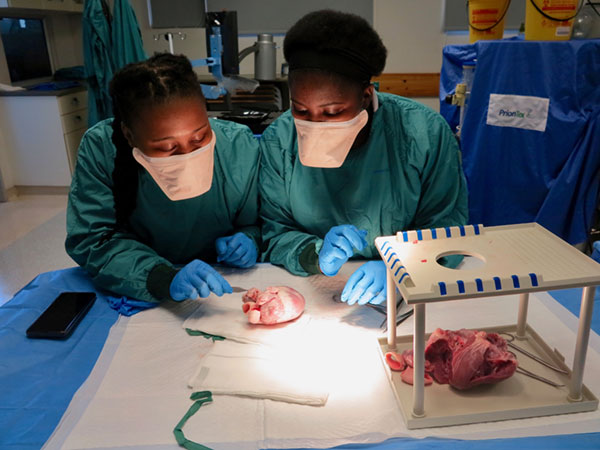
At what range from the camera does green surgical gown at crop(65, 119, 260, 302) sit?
1623 millimetres

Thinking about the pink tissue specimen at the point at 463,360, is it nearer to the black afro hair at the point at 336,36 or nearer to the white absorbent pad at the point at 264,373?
the white absorbent pad at the point at 264,373

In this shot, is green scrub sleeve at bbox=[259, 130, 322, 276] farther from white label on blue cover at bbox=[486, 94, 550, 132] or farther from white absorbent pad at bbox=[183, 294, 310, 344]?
white label on blue cover at bbox=[486, 94, 550, 132]

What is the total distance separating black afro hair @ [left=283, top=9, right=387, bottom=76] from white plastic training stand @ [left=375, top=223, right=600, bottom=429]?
0.52 metres

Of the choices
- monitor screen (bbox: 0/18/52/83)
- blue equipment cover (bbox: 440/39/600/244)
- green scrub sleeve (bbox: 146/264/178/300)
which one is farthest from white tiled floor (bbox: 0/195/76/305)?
blue equipment cover (bbox: 440/39/600/244)

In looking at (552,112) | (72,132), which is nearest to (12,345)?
(552,112)

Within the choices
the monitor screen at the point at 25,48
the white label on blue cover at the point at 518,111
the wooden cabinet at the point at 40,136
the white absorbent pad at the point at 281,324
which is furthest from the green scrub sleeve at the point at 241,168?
the monitor screen at the point at 25,48

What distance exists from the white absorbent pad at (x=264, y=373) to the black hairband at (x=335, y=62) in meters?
0.75

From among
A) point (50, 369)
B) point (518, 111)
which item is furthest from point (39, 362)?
point (518, 111)

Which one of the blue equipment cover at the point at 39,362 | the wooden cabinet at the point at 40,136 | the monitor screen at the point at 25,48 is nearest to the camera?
the blue equipment cover at the point at 39,362

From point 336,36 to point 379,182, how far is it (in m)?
0.50

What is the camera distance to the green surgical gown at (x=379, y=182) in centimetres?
164

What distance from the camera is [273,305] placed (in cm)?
146

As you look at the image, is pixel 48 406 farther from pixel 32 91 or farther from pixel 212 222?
pixel 32 91

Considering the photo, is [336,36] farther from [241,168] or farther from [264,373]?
[264,373]
